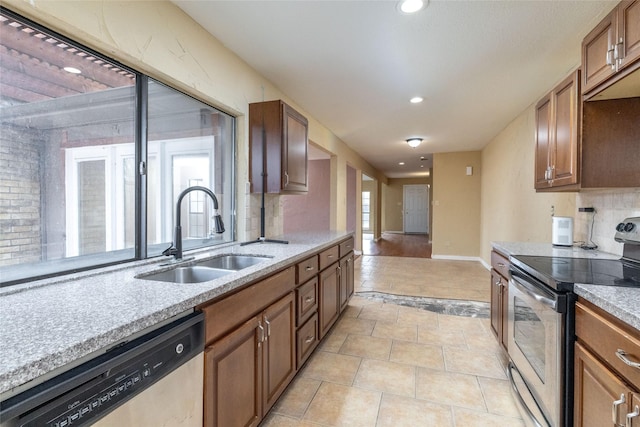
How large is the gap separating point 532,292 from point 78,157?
2433 mm

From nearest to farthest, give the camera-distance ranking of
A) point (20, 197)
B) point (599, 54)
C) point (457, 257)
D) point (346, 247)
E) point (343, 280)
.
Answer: point (20, 197) → point (599, 54) → point (343, 280) → point (346, 247) → point (457, 257)

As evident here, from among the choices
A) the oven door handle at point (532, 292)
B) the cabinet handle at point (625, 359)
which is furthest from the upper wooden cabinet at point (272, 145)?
the cabinet handle at point (625, 359)

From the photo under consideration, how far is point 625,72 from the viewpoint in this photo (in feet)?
4.86

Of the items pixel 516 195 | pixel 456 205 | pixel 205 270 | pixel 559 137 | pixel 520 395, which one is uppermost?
pixel 559 137

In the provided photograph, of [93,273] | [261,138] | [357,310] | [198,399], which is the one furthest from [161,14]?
[357,310]

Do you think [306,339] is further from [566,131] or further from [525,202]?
[525,202]

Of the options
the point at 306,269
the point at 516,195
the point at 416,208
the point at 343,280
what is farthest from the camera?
the point at 416,208

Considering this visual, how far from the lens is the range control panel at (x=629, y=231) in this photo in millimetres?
1738

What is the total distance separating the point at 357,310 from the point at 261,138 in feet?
7.14

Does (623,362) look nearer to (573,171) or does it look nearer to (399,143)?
(573,171)

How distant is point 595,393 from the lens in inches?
45.1

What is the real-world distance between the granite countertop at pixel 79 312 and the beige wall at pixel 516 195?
128 inches

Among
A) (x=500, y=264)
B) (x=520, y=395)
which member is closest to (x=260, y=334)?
(x=520, y=395)

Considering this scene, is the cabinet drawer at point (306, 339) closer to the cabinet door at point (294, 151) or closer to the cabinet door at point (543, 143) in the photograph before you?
the cabinet door at point (294, 151)
